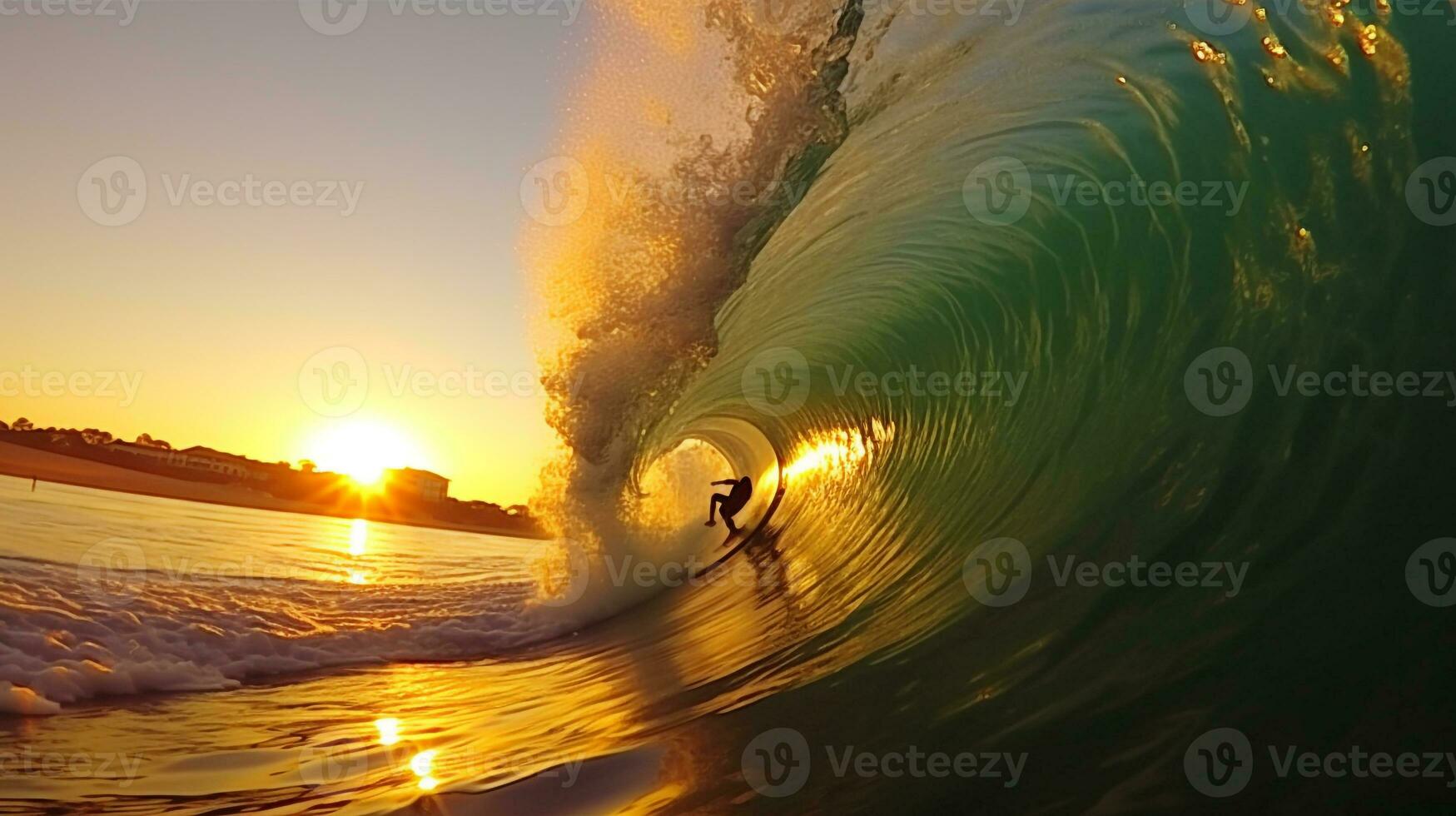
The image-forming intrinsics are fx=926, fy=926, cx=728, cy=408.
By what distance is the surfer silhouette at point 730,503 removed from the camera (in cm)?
1365

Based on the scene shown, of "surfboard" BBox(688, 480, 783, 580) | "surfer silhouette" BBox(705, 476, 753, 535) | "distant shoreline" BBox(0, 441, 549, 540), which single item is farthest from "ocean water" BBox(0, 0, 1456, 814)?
"distant shoreline" BBox(0, 441, 549, 540)

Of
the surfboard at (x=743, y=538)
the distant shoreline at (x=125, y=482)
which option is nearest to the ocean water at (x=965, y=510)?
the surfboard at (x=743, y=538)

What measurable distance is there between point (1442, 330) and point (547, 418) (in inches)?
315

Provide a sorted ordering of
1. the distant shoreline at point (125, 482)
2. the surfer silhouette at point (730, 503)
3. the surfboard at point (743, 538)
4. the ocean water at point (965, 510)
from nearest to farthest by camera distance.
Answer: the ocean water at point (965, 510) → the surfboard at point (743, 538) → the surfer silhouette at point (730, 503) → the distant shoreline at point (125, 482)

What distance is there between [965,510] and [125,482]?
4826 centimetres

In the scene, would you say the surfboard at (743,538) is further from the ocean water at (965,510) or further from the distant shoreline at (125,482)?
the distant shoreline at (125,482)

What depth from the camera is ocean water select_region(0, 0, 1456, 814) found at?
2746 mm

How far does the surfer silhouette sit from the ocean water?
136 inches

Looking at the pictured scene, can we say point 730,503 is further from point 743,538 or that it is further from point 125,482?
point 125,482

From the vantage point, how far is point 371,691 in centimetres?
531

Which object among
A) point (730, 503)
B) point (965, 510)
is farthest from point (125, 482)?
point (965, 510)

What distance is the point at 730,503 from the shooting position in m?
14.6

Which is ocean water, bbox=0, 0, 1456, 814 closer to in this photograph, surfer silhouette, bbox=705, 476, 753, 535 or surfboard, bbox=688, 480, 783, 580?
surfboard, bbox=688, 480, 783, 580

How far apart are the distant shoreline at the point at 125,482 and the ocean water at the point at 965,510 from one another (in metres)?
23.3
